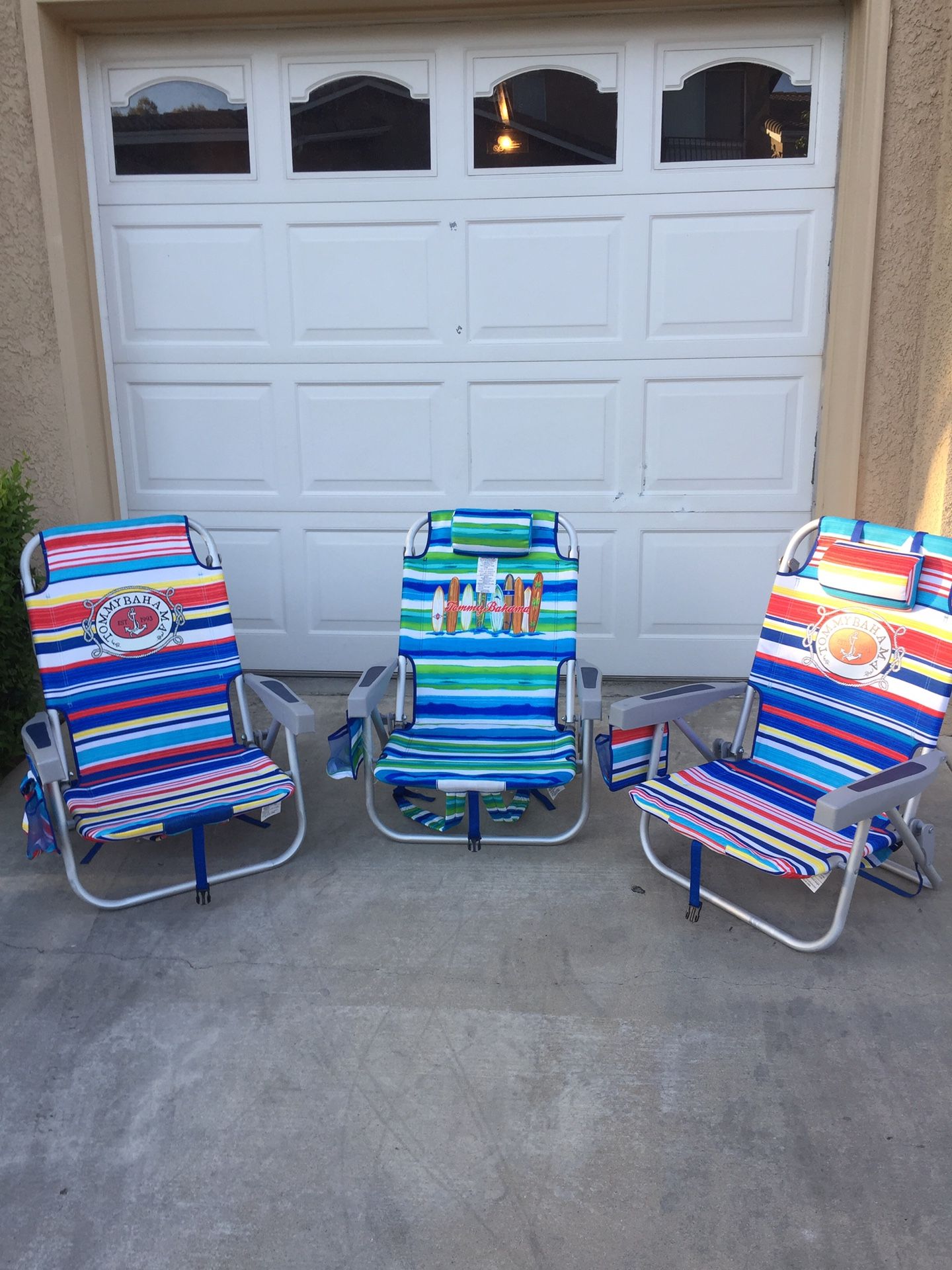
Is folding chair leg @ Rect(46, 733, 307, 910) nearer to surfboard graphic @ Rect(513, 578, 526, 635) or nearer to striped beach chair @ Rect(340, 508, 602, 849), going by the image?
striped beach chair @ Rect(340, 508, 602, 849)

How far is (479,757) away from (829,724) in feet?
3.60

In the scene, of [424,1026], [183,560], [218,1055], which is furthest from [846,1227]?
[183,560]

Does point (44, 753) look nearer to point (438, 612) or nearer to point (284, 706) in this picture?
point (284, 706)

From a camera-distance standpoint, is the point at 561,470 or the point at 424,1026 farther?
the point at 561,470

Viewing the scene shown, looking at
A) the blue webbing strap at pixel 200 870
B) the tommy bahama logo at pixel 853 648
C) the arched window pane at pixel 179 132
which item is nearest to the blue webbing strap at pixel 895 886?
the tommy bahama logo at pixel 853 648

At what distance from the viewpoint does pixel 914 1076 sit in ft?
7.60

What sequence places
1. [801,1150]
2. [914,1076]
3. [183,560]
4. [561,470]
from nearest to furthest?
[801,1150]
[914,1076]
[183,560]
[561,470]

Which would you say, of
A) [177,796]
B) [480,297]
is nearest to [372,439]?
[480,297]

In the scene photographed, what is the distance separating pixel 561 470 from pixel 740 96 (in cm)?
168

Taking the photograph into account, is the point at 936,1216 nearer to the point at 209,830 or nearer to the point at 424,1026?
the point at 424,1026

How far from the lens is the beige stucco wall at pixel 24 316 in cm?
416

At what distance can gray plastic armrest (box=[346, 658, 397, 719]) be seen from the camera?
3.13 meters

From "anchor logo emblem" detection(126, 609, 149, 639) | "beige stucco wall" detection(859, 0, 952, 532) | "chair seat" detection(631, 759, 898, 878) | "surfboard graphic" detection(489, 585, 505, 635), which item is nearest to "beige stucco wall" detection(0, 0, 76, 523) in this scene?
"anchor logo emblem" detection(126, 609, 149, 639)

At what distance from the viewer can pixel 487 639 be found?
11.8 ft
